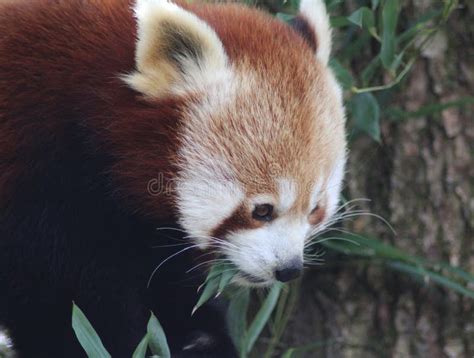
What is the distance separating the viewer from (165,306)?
148 inches

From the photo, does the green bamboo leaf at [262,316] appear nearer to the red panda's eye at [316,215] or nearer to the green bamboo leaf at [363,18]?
the red panda's eye at [316,215]

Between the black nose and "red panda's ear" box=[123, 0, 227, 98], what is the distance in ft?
2.22

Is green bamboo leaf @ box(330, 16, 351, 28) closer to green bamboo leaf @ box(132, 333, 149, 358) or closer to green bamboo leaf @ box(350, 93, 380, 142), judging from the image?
green bamboo leaf @ box(350, 93, 380, 142)

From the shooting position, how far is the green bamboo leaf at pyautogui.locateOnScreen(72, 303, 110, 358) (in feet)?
9.84

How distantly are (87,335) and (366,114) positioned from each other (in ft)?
4.87

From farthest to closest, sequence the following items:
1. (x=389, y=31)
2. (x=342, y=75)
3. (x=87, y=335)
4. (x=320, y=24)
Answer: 1. (x=342, y=75)
2. (x=389, y=31)
3. (x=320, y=24)
4. (x=87, y=335)

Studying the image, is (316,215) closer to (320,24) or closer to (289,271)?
(289,271)

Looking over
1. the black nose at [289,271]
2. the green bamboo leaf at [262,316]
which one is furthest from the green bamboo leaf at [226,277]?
the green bamboo leaf at [262,316]

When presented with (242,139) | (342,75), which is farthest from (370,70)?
(242,139)

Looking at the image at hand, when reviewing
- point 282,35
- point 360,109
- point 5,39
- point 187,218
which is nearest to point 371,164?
point 360,109

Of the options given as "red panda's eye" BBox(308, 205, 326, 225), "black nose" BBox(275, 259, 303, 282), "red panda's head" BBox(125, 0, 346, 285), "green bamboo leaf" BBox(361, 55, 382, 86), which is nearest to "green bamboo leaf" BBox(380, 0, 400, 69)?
"green bamboo leaf" BBox(361, 55, 382, 86)

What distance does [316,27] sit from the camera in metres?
3.57

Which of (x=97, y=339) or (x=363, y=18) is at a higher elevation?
(x=363, y=18)

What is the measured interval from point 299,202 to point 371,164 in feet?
2.91
